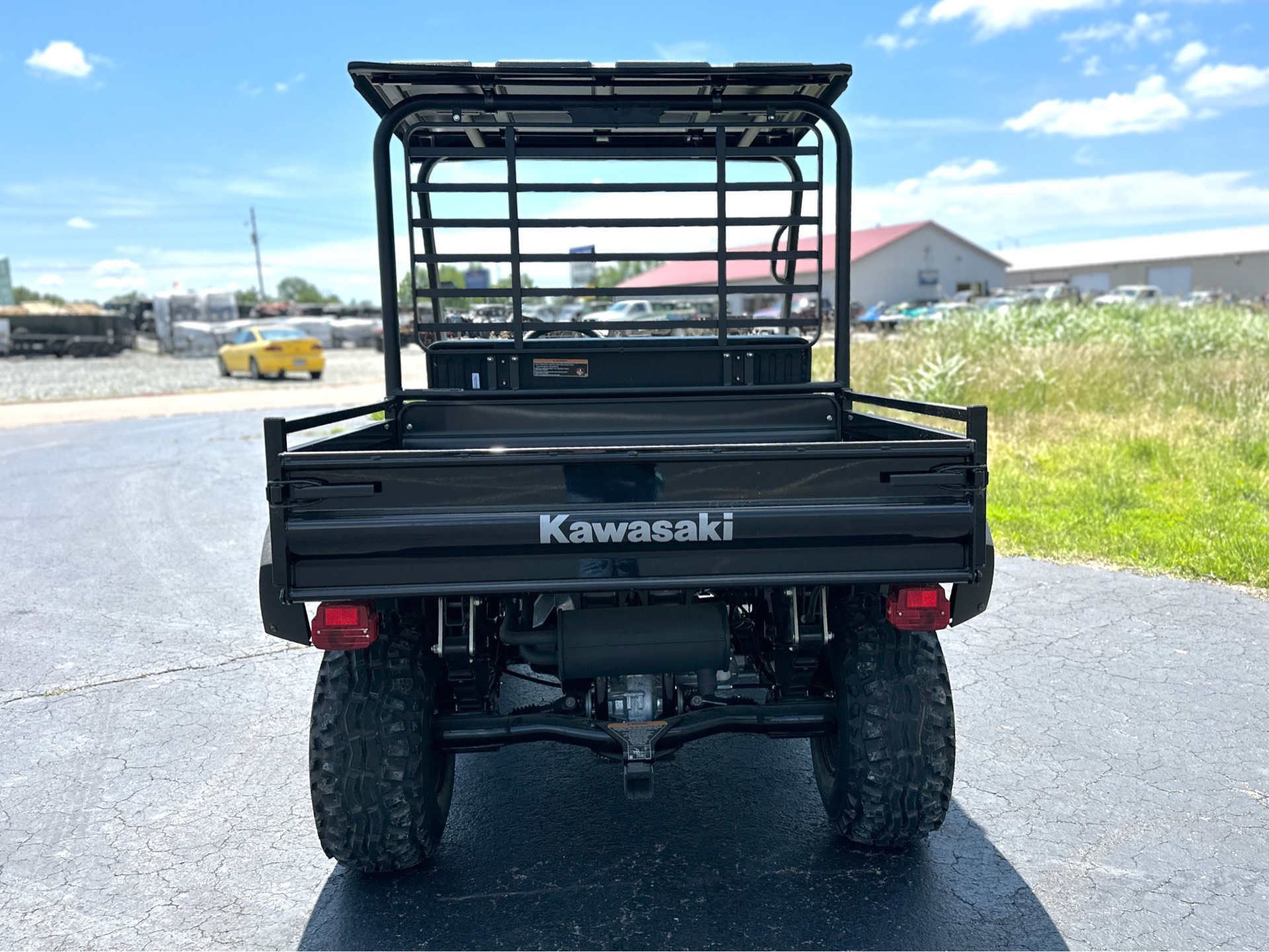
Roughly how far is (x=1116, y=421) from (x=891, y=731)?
9365 mm

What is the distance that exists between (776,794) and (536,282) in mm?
2255

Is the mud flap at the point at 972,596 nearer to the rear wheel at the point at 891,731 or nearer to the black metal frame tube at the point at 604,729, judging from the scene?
the rear wheel at the point at 891,731

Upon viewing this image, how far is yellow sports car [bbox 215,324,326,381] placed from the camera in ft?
83.1

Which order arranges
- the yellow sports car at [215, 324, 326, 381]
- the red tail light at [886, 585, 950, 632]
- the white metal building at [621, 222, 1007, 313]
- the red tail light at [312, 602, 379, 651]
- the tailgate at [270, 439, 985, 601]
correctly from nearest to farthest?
the tailgate at [270, 439, 985, 601] < the red tail light at [312, 602, 379, 651] < the red tail light at [886, 585, 950, 632] < the yellow sports car at [215, 324, 326, 381] < the white metal building at [621, 222, 1007, 313]

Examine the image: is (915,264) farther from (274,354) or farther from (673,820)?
(673,820)

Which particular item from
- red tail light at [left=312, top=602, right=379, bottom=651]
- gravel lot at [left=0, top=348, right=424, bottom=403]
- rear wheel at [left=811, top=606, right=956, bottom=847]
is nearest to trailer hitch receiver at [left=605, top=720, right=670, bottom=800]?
rear wheel at [left=811, top=606, right=956, bottom=847]

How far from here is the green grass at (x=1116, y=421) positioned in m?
7.12

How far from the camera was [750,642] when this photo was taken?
3.50 meters

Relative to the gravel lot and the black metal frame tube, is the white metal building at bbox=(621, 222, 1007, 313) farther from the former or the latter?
the black metal frame tube

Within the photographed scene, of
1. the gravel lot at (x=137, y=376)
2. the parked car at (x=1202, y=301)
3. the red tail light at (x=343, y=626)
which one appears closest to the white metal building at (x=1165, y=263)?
the parked car at (x=1202, y=301)

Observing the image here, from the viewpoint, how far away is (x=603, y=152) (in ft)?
13.7

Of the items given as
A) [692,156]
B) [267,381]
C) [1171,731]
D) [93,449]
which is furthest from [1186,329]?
[267,381]

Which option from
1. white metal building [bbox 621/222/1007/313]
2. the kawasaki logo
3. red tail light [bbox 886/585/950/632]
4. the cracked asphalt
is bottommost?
the cracked asphalt

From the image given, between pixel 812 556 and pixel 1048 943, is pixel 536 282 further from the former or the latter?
pixel 1048 943
